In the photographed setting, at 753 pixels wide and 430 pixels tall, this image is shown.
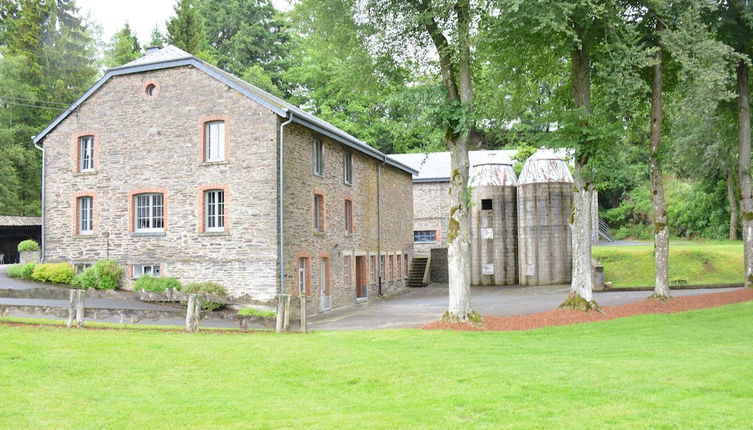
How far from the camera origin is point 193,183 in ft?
72.5

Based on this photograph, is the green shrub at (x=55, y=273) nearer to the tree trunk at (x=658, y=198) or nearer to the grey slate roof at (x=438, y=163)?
the tree trunk at (x=658, y=198)

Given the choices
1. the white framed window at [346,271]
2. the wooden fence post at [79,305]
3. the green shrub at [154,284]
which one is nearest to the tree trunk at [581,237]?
the white framed window at [346,271]

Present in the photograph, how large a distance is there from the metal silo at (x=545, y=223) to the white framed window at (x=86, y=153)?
859 inches

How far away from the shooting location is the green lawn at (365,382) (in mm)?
6945

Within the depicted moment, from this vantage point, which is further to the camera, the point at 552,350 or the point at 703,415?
the point at 552,350

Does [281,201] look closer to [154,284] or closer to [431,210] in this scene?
[154,284]

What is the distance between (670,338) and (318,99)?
4373 centimetres

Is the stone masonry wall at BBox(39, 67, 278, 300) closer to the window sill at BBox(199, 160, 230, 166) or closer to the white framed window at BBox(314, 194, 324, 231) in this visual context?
the window sill at BBox(199, 160, 230, 166)

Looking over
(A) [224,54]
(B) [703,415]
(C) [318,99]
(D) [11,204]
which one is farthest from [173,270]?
(A) [224,54]

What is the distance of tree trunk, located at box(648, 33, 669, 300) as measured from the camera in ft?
69.1

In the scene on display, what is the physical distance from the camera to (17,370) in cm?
906

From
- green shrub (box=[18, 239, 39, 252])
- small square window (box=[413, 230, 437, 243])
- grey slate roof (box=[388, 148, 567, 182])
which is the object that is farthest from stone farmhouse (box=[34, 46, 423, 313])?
small square window (box=[413, 230, 437, 243])

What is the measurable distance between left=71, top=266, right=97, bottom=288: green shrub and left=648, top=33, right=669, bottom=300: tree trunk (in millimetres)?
18448

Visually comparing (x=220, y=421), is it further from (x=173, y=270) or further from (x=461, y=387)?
(x=173, y=270)
